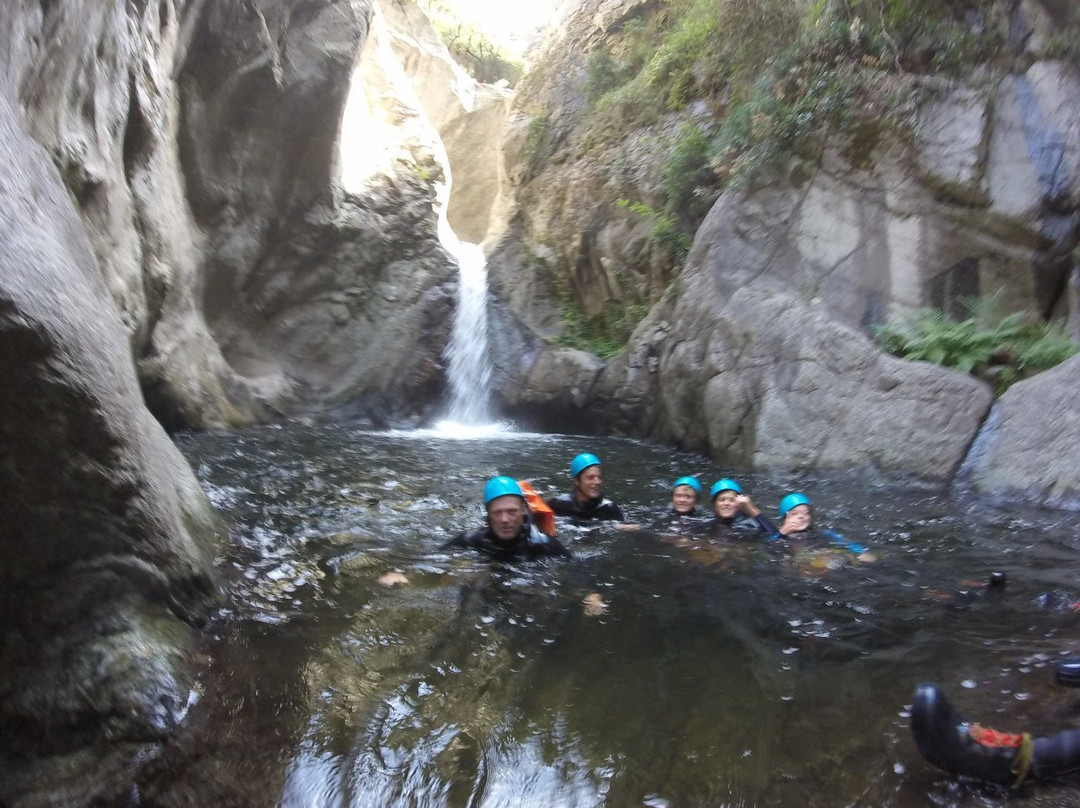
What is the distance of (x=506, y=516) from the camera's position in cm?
551

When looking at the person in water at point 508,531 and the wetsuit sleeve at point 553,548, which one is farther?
the wetsuit sleeve at point 553,548

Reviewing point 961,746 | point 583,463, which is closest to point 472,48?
point 583,463

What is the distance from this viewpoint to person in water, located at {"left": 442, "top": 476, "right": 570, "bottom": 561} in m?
5.54

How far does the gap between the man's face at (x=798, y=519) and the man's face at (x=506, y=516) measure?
252cm

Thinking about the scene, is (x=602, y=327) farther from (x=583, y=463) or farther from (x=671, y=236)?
(x=583, y=463)

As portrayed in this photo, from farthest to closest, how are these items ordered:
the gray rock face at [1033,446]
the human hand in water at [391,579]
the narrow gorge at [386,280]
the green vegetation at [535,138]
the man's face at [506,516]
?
the green vegetation at [535,138], the gray rock face at [1033,446], the man's face at [506,516], the human hand in water at [391,579], the narrow gorge at [386,280]

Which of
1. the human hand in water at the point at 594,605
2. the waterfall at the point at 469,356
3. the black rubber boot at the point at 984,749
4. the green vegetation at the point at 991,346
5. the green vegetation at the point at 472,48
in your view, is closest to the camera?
the black rubber boot at the point at 984,749

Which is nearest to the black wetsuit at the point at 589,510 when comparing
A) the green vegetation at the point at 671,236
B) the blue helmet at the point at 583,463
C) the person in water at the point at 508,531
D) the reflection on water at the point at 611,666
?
the blue helmet at the point at 583,463

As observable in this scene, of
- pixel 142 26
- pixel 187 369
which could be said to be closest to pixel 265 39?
pixel 142 26

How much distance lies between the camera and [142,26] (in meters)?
8.20

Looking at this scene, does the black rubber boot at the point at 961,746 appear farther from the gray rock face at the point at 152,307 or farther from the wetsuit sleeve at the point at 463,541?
the wetsuit sleeve at the point at 463,541

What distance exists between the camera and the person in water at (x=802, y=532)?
20.5 ft

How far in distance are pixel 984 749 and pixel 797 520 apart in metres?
4.00

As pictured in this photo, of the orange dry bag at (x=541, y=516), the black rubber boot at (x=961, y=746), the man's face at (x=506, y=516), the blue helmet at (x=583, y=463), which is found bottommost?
the black rubber boot at (x=961, y=746)
